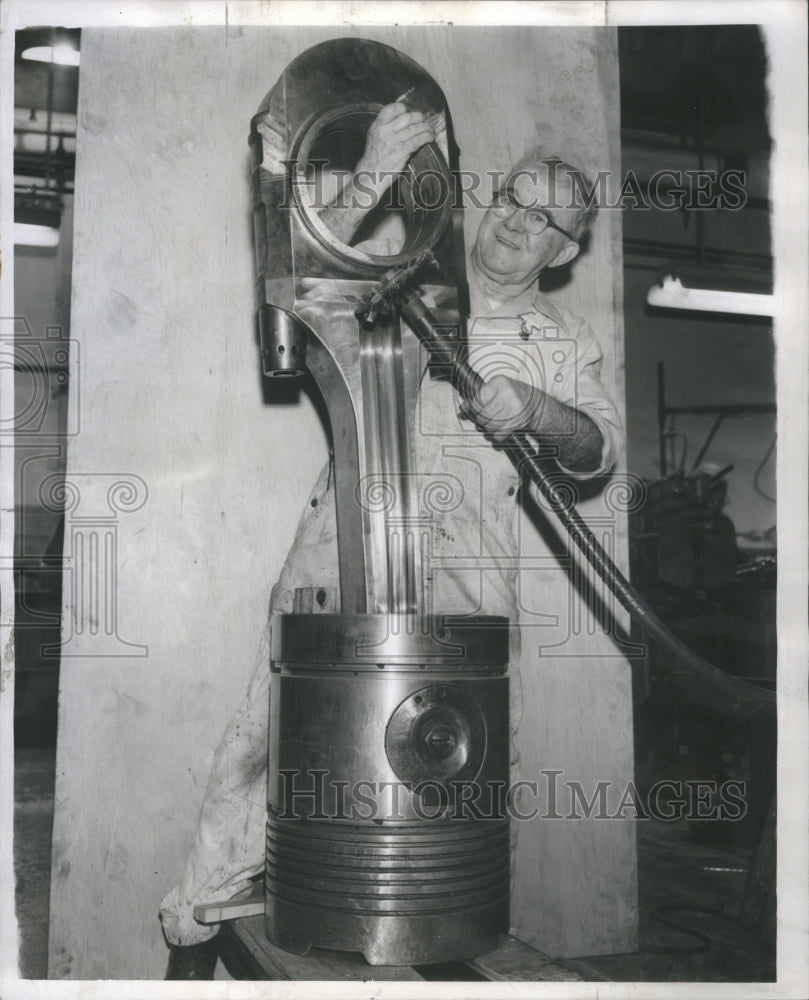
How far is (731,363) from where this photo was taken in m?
1.91

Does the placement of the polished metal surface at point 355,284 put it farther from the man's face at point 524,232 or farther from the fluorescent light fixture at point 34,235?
the fluorescent light fixture at point 34,235

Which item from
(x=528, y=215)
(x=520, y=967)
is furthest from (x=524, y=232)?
(x=520, y=967)

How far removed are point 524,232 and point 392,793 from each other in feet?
2.44

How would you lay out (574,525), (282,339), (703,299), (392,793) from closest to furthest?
(392,793)
(282,339)
(574,525)
(703,299)

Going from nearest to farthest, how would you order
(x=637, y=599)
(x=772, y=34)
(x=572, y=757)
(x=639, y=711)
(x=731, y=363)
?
1. (x=637, y=599)
2. (x=772, y=34)
3. (x=572, y=757)
4. (x=639, y=711)
5. (x=731, y=363)

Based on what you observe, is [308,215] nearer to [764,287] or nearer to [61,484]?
[61,484]

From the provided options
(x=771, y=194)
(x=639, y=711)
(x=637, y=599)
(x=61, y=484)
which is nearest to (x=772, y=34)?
(x=771, y=194)

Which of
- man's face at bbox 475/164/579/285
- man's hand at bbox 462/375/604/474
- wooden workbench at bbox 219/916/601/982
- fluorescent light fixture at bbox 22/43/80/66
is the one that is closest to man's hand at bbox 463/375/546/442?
man's hand at bbox 462/375/604/474

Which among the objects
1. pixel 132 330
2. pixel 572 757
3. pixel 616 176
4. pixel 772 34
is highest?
pixel 772 34

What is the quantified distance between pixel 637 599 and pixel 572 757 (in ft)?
1.22

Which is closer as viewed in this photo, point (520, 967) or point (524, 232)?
point (520, 967)

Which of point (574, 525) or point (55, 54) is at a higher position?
point (55, 54)

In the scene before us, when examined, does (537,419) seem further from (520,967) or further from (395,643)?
(520,967)

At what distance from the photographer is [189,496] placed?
55.6 inches
